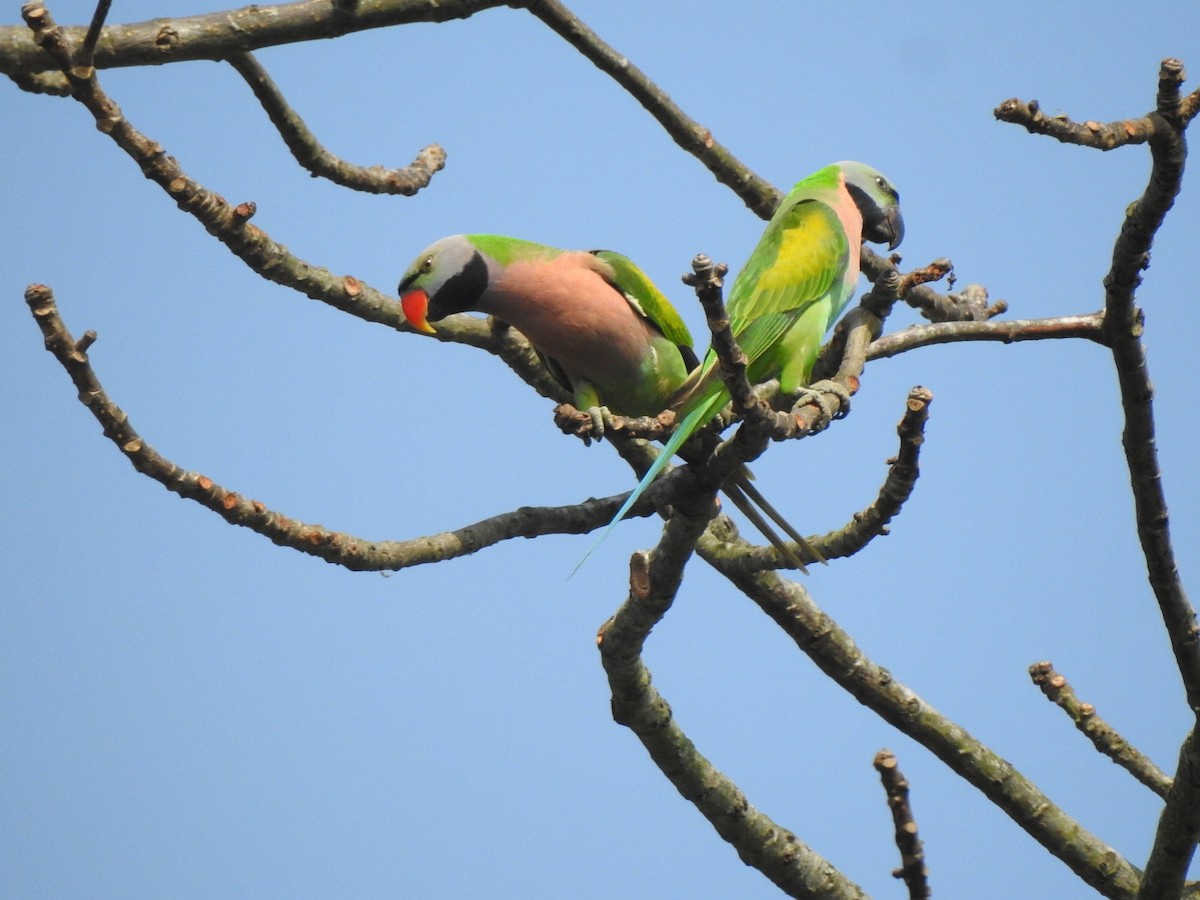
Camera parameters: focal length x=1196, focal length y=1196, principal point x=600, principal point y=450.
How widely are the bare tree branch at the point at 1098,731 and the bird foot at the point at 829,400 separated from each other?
105cm

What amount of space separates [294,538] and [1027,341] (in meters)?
2.25

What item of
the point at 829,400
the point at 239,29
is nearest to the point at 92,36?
the point at 239,29

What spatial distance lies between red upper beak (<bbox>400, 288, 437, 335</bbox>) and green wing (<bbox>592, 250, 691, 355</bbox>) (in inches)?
29.1

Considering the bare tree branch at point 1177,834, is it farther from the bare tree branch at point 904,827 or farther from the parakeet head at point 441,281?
the parakeet head at point 441,281

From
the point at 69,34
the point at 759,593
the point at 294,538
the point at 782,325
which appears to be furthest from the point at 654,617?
the point at 69,34

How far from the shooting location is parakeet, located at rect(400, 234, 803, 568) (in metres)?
4.39

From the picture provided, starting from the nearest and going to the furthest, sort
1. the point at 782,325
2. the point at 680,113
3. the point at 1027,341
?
the point at 1027,341 → the point at 782,325 → the point at 680,113

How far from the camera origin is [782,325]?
434 centimetres

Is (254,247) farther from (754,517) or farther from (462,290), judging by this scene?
(754,517)

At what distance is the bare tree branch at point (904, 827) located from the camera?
1821 mm

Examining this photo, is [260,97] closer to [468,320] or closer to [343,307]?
[343,307]

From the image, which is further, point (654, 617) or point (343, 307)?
point (343, 307)

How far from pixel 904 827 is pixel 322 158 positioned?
3.49 meters

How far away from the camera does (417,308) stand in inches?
→ 173
